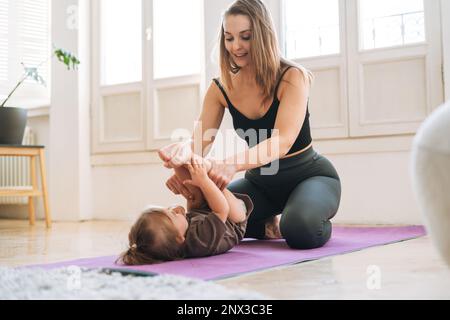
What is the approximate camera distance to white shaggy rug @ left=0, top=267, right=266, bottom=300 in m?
0.97

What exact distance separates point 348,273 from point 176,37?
8.99 feet

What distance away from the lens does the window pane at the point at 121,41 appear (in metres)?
3.93

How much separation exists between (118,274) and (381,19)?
233 cm

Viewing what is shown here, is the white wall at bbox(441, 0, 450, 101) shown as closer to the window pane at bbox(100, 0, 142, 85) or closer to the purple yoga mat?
the purple yoga mat

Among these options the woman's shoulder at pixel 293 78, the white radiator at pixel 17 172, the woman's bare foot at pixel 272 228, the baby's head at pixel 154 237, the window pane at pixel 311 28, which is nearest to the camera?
Answer: the baby's head at pixel 154 237

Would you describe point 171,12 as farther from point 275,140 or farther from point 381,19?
point 275,140

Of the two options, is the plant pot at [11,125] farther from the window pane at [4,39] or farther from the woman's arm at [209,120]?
the woman's arm at [209,120]

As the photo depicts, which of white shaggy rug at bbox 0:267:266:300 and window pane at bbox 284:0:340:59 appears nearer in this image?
white shaggy rug at bbox 0:267:266:300

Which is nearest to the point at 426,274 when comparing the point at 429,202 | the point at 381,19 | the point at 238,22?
the point at 429,202

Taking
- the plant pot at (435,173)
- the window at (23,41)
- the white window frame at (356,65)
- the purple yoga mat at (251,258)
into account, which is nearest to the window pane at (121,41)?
the window at (23,41)

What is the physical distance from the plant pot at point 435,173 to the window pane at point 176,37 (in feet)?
9.27

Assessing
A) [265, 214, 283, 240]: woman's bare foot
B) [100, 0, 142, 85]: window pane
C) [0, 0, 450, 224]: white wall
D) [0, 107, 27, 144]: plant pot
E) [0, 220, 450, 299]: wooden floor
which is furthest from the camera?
[100, 0, 142, 85]: window pane

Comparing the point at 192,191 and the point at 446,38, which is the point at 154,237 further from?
the point at 446,38

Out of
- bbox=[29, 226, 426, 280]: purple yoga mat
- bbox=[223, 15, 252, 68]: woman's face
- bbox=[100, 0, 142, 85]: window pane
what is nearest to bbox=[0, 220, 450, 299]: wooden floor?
bbox=[29, 226, 426, 280]: purple yoga mat
